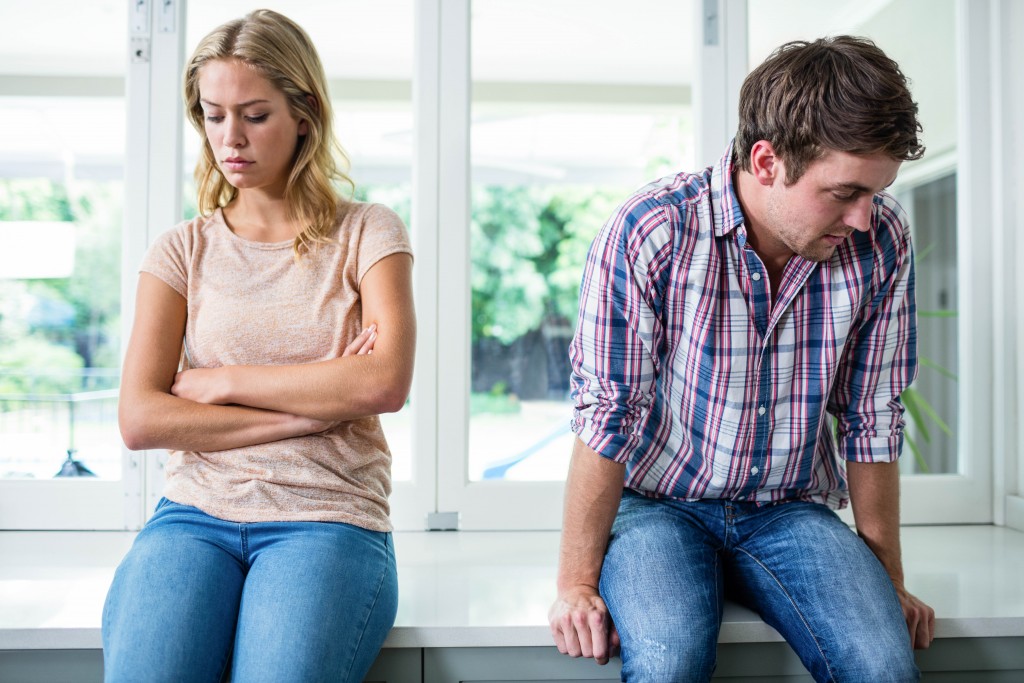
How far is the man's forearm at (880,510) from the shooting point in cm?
136

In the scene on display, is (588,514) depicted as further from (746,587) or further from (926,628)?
(926,628)

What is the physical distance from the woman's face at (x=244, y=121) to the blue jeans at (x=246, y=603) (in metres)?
0.58

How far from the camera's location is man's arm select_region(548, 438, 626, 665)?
1222 millimetres

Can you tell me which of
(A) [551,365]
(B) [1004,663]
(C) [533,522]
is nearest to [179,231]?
(C) [533,522]

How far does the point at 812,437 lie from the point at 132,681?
3.52ft

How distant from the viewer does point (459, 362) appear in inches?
79.8

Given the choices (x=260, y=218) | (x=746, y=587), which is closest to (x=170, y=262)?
(x=260, y=218)

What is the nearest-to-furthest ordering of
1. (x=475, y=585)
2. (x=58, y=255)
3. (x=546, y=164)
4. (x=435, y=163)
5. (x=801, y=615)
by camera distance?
(x=801, y=615) → (x=475, y=585) → (x=435, y=163) → (x=58, y=255) → (x=546, y=164)

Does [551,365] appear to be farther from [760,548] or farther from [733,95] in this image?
[760,548]

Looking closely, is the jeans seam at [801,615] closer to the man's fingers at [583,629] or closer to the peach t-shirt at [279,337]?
the man's fingers at [583,629]

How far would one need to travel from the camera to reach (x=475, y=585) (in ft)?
5.09

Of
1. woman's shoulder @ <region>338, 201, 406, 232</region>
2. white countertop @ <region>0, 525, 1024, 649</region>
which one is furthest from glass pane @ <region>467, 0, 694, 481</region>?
woman's shoulder @ <region>338, 201, 406, 232</region>

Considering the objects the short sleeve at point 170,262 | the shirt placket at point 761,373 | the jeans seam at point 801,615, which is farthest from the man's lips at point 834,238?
the short sleeve at point 170,262

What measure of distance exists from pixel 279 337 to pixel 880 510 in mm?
1049
